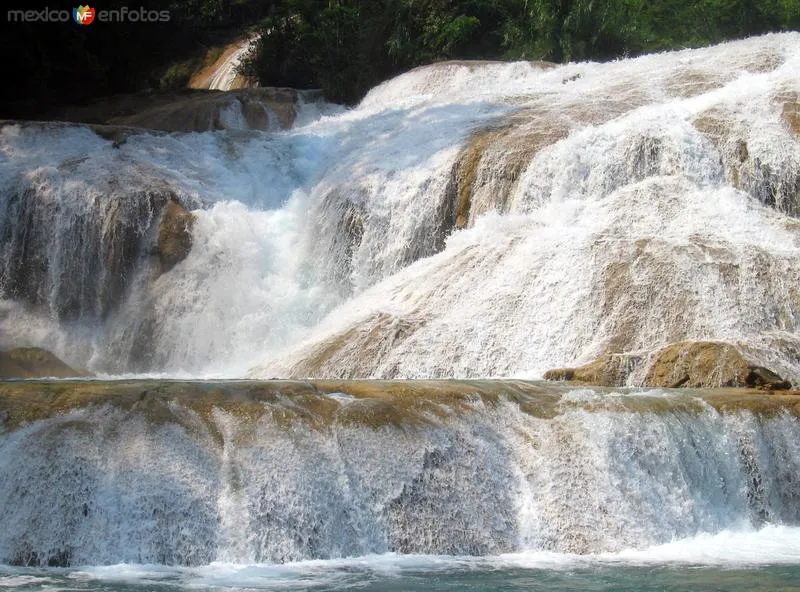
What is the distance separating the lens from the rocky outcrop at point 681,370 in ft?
36.0

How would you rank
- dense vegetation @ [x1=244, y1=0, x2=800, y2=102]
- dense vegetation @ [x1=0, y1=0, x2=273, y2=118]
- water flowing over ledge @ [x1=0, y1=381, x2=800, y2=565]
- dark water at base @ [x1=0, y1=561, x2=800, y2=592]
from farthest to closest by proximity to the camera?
dense vegetation @ [x1=244, y1=0, x2=800, y2=102] < dense vegetation @ [x1=0, y1=0, x2=273, y2=118] < water flowing over ledge @ [x1=0, y1=381, x2=800, y2=565] < dark water at base @ [x1=0, y1=561, x2=800, y2=592]

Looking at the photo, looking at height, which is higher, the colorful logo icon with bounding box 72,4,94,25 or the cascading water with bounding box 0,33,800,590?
the colorful logo icon with bounding box 72,4,94,25

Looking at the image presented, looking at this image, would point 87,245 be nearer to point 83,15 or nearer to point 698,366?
point 83,15

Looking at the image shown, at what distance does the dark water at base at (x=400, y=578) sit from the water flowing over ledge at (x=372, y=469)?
27 centimetres

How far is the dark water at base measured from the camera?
24.1ft

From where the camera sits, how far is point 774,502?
964 cm

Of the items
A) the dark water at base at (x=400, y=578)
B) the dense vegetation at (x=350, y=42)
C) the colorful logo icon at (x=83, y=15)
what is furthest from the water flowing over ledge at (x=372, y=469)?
the dense vegetation at (x=350, y=42)

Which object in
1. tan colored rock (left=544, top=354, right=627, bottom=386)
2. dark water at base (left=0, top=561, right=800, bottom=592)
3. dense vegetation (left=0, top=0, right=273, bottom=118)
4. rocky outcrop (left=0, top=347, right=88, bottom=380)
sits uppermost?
dense vegetation (left=0, top=0, right=273, bottom=118)

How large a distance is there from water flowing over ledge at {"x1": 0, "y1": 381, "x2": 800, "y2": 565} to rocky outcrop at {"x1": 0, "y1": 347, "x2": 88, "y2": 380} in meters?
7.13

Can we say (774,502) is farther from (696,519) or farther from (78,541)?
(78,541)

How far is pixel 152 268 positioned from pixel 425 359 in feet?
20.6

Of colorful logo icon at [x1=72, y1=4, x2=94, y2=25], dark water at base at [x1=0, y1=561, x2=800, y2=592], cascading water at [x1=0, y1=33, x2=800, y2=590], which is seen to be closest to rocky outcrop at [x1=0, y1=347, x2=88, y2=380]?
cascading water at [x1=0, y1=33, x2=800, y2=590]

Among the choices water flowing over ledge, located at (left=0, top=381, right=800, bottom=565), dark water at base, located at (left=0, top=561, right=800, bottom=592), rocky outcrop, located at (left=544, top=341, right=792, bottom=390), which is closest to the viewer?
dark water at base, located at (left=0, top=561, right=800, bottom=592)

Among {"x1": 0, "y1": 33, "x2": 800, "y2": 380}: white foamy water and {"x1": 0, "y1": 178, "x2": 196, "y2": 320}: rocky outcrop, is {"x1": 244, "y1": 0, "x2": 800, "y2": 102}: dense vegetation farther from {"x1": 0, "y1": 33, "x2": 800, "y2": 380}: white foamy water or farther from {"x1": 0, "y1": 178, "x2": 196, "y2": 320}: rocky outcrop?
{"x1": 0, "y1": 178, "x2": 196, "y2": 320}: rocky outcrop
